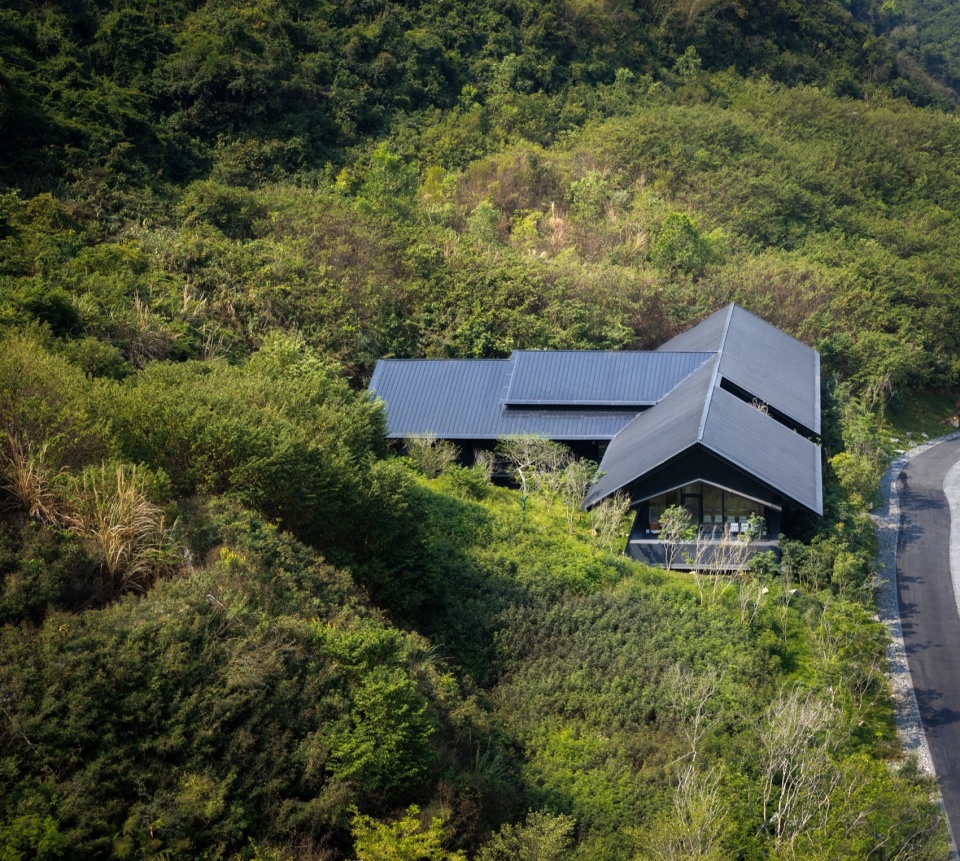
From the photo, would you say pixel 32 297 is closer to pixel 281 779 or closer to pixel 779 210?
pixel 281 779

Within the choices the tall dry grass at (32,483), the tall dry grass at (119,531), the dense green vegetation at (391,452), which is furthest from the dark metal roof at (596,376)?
the tall dry grass at (32,483)

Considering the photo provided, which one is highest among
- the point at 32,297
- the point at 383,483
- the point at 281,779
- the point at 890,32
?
the point at 890,32

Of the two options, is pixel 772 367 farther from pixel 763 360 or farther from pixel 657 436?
pixel 657 436

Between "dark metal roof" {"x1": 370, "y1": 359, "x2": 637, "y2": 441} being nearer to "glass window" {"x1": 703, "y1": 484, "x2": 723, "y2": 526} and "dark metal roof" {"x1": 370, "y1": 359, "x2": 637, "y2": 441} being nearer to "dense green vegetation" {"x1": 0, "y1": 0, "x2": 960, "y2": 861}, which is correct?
"dense green vegetation" {"x1": 0, "y1": 0, "x2": 960, "y2": 861}

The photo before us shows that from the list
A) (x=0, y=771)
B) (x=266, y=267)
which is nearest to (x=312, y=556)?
(x=0, y=771)

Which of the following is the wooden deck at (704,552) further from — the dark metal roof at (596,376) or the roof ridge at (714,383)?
the dark metal roof at (596,376)

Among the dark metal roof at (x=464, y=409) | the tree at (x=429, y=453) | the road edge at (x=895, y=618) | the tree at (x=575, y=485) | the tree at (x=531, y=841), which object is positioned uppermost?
the dark metal roof at (x=464, y=409)

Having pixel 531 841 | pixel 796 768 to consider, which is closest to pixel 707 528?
pixel 796 768
